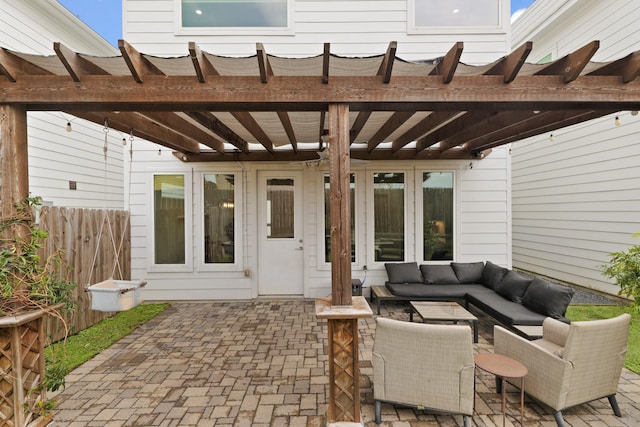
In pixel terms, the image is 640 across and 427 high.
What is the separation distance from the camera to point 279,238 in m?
5.49

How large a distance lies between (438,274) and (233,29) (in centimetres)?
564

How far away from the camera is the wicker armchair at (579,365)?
210 centimetres

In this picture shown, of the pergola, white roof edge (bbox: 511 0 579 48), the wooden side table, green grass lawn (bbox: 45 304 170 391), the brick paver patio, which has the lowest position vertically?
the brick paver patio

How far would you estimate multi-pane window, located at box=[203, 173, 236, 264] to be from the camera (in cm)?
541

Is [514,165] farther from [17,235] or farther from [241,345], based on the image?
[17,235]

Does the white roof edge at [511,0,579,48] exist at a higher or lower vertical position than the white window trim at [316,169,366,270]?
higher

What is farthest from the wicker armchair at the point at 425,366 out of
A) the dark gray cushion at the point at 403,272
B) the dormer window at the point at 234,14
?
the dormer window at the point at 234,14

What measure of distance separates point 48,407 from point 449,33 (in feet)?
22.7

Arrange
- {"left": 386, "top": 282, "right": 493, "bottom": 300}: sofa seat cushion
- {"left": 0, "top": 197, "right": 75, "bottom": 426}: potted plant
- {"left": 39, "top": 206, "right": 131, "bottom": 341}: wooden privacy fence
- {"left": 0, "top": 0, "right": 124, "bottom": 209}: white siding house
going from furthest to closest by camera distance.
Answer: {"left": 0, "top": 0, "right": 124, "bottom": 209}: white siding house, {"left": 386, "top": 282, "right": 493, "bottom": 300}: sofa seat cushion, {"left": 39, "top": 206, "right": 131, "bottom": 341}: wooden privacy fence, {"left": 0, "top": 197, "right": 75, "bottom": 426}: potted plant

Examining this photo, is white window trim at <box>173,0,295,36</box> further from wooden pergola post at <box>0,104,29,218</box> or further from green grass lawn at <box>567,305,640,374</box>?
green grass lawn at <box>567,305,640,374</box>

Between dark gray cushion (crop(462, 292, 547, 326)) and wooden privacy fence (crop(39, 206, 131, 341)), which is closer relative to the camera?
dark gray cushion (crop(462, 292, 547, 326))

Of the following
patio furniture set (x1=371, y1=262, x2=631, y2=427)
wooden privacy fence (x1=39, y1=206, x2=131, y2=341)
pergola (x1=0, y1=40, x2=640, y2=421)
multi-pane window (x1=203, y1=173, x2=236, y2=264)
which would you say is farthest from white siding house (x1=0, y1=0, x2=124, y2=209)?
patio furniture set (x1=371, y1=262, x2=631, y2=427)

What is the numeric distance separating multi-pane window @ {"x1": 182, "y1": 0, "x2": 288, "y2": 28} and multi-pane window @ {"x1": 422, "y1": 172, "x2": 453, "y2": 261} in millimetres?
3965

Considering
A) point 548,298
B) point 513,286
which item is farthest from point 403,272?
point 548,298
